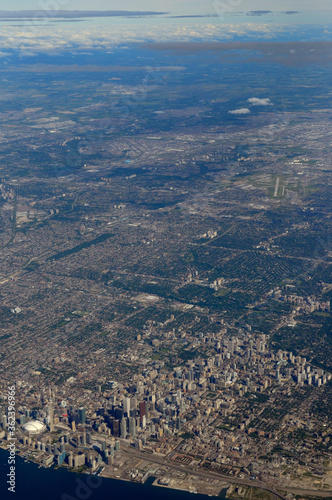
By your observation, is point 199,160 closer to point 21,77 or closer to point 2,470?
point 2,470

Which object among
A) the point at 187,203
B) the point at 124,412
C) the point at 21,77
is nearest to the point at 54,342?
the point at 124,412
